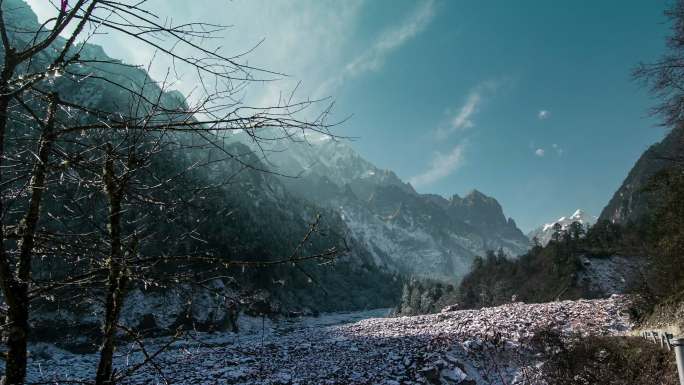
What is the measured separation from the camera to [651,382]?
7258 millimetres

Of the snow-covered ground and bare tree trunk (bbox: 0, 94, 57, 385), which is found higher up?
bare tree trunk (bbox: 0, 94, 57, 385)

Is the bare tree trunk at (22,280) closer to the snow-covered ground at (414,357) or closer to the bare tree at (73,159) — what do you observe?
the bare tree at (73,159)

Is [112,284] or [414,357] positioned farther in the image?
[414,357]

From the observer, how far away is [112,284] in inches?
67.3

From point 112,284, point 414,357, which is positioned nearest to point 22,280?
point 112,284

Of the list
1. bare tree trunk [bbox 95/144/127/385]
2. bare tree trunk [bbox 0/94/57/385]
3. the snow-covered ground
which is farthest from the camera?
the snow-covered ground

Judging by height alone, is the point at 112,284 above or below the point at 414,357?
above

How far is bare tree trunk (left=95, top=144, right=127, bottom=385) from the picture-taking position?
163 cm

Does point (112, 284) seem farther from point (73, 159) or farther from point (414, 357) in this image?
point (414, 357)

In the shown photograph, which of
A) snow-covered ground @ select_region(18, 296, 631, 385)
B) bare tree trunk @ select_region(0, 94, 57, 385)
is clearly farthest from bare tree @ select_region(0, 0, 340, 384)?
snow-covered ground @ select_region(18, 296, 631, 385)

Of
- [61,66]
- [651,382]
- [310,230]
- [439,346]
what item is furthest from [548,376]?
[61,66]

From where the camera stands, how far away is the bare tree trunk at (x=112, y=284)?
5.36ft

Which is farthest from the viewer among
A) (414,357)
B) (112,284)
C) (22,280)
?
(414,357)

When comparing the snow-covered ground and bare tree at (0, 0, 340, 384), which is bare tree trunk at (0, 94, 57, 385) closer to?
bare tree at (0, 0, 340, 384)
